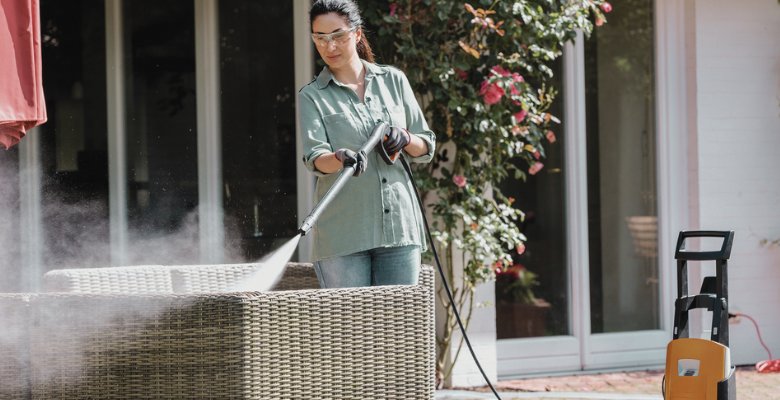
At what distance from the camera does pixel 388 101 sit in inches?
114

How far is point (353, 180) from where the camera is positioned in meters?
2.82

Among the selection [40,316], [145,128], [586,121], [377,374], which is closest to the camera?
[40,316]

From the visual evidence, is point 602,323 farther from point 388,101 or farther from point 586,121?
point 388,101

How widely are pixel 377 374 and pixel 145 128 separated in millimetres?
2575

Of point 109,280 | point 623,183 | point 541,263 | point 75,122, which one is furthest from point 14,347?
point 623,183

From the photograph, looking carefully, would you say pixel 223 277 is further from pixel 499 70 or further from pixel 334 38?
pixel 499 70

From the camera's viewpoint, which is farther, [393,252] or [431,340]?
[393,252]

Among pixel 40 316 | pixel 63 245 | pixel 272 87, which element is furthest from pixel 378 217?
pixel 63 245

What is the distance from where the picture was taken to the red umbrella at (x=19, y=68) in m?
2.40

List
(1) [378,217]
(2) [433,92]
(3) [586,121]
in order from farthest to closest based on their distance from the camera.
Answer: (3) [586,121], (2) [433,92], (1) [378,217]

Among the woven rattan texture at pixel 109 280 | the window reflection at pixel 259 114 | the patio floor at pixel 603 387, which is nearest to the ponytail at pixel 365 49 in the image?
the woven rattan texture at pixel 109 280

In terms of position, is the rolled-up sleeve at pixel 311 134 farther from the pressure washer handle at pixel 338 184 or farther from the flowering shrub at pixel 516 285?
the flowering shrub at pixel 516 285

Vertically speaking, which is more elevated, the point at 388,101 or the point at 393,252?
the point at 388,101

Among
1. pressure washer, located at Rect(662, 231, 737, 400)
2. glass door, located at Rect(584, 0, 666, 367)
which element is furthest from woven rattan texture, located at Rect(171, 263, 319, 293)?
glass door, located at Rect(584, 0, 666, 367)
